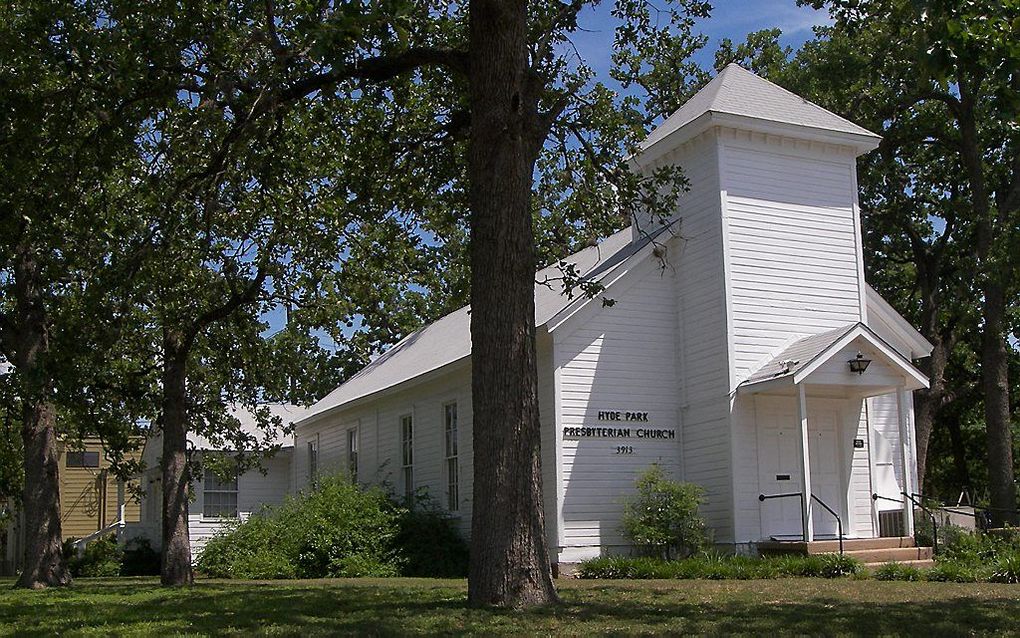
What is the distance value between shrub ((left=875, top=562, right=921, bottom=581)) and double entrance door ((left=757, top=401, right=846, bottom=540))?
12.4 ft

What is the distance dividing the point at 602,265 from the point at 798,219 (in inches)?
152

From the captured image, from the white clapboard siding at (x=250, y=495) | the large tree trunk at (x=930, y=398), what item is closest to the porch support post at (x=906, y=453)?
the large tree trunk at (x=930, y=398)

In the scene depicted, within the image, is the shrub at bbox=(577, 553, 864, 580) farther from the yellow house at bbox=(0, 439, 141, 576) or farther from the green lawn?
the yellow house at bbox=(0, 439, 141, 576)

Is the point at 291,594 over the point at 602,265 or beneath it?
beneath

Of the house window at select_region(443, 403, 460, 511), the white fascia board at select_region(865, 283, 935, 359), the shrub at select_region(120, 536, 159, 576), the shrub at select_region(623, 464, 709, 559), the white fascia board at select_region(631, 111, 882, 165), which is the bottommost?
the shrub at select_region(120, 536, 159, 576)

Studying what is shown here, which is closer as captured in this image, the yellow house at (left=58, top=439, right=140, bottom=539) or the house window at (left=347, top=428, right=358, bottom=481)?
the house window at (left=347, top=428, right=358, bottom=481)

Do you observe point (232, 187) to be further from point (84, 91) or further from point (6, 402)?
point (6, 402)

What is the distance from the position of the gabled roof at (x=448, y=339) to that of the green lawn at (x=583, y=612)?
24.5ft

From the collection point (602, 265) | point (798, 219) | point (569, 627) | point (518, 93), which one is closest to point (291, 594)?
point (569, 627)

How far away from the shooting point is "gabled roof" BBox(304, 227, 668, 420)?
855 inches

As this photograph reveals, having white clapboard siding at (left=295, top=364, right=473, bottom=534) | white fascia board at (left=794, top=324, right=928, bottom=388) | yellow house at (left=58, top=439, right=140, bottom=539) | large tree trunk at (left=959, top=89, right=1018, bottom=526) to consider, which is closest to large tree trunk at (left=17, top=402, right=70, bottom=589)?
white clapboard siding at (left=295, top=364, right=473, bottom=534)

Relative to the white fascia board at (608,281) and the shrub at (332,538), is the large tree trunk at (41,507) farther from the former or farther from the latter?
the white fascia board at (608,281)

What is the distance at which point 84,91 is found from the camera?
1284cm

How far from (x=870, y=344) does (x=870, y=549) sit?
355 centimetres
